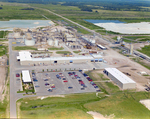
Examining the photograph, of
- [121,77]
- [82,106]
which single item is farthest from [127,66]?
[82,106]

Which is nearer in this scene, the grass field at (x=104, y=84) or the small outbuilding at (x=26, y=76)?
the grass field at (x=104, y=84)

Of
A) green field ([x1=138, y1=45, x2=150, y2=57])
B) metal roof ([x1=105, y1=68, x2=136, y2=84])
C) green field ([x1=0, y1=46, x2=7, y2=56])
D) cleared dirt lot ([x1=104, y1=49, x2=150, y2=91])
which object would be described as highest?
green field ([x1=0, y1=46, x2=7, y2=56])

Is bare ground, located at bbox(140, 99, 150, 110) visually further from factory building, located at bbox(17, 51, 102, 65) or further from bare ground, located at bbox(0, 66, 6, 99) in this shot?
bare ground, located at bbox(0, 66, 6, 99)

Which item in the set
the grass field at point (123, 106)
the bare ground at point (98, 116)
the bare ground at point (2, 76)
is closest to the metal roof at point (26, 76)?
the bare ground at point (2, 76)

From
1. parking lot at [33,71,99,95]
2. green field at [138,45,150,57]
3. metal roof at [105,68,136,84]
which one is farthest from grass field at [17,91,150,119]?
green field at [138,45,150,57]

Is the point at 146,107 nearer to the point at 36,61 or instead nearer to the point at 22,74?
the point at 22,74

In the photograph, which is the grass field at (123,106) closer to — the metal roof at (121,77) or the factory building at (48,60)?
the metal roof at (121,77)

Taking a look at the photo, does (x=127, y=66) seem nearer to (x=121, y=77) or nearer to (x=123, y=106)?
(x=121, y=77)

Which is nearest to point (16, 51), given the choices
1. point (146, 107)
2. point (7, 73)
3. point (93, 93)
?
point (7, 73)

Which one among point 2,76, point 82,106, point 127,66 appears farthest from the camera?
point 127,66
